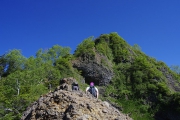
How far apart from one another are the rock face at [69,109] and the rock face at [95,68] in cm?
2759

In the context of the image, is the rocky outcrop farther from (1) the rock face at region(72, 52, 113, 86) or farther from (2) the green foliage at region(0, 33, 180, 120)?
(1) the rock face at region(72, 52, 113, 86)

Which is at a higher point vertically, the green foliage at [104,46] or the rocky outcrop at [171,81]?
the green foliage at [104,46]

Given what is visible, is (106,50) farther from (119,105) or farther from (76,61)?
(119,105)

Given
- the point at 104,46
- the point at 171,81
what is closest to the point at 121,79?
the point at 104,46

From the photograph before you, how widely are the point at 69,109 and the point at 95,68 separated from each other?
29360 millimetres

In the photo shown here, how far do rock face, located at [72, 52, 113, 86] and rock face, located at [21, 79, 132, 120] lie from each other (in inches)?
1086

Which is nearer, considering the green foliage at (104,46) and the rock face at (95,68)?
the rock face at (95,68)

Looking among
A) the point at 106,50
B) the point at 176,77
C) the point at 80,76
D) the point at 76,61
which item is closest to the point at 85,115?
the point at 80,76

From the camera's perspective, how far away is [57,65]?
115 feet

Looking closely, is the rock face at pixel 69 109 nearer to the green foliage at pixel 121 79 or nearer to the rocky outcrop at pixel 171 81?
the green foliage at pixel 121 79

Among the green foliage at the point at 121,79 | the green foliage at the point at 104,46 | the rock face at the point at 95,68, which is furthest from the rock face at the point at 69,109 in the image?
the green foliage at the point at 104,46

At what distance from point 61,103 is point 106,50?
111 feet

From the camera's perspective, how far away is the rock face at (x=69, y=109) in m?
6.36

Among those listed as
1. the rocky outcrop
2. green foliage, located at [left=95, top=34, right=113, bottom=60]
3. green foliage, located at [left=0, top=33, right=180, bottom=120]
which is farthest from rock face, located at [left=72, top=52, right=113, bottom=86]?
the rocky outcrop
